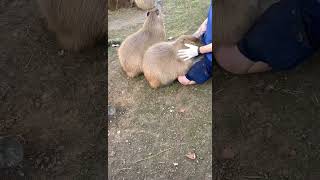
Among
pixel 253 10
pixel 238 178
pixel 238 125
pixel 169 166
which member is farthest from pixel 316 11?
pixel 169 166

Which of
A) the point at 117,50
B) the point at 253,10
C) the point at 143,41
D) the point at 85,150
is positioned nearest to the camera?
the point at 85,150

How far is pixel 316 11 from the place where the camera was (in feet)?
8.78

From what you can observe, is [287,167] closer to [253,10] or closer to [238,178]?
[238,178]

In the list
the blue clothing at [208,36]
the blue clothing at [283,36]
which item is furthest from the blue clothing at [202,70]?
the blue clothing at [283,36]

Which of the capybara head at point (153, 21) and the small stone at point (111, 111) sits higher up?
the capybara head at point (153, 21)

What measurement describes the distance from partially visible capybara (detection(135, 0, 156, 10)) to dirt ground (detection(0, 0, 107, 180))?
1.01 m

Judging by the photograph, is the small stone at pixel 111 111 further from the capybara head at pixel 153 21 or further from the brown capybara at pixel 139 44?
the capybara head at pixel 153 21

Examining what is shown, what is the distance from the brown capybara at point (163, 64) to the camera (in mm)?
3111

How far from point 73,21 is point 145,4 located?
1.14m

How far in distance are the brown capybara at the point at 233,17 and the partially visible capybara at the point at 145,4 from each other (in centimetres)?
91

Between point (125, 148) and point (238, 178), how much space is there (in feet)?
2.35

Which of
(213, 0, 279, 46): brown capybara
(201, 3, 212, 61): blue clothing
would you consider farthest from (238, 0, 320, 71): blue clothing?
(201, 3, 212, 61): blue clothing

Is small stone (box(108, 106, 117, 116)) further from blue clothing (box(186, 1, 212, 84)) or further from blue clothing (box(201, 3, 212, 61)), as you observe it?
blue clothing (box(201, 3, 212, 61))

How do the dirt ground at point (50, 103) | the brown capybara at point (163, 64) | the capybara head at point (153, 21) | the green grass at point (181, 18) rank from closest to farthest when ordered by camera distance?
the dirt ground at point (50, 103)
the brown capybara at point (163, 64)
the capybara head at point (153, 21)
the green grass at point (181, 18)
